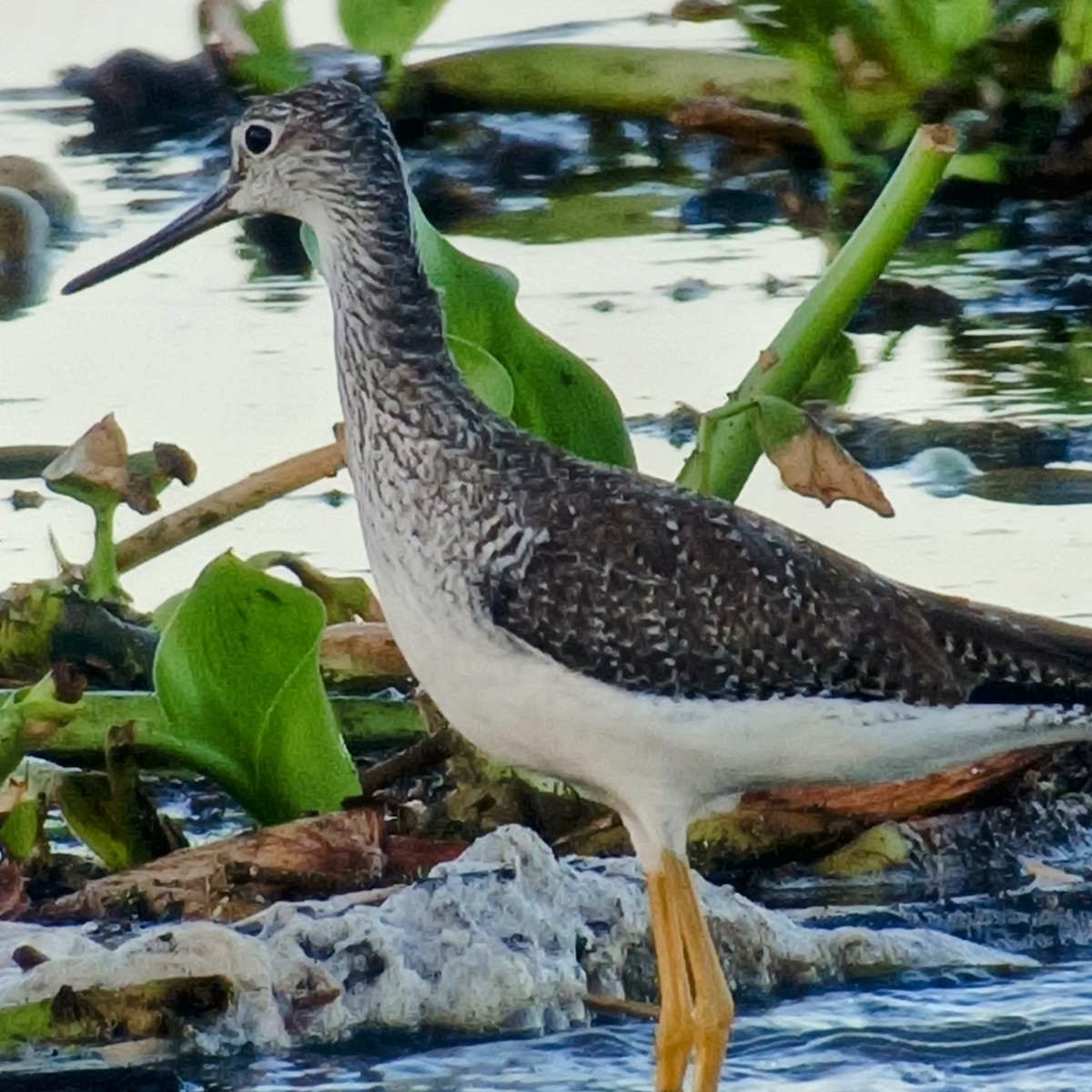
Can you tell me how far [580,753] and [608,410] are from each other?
4.99ft

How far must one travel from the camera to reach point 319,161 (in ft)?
17.2

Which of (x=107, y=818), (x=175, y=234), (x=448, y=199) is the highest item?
(x=175, y=234)

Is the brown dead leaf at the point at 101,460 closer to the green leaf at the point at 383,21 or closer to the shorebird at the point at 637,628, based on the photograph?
the shorebird at the point at 637,628

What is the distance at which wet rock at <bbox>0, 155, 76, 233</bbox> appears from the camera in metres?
10.2

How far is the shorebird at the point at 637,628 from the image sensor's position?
4859mm

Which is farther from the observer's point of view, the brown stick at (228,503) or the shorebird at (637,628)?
the brown stick at (228,503)

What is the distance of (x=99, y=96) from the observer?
11.8 metres

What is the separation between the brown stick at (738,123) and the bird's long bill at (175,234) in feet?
13.4

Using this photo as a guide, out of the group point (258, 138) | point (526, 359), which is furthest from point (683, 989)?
point (258, 138)

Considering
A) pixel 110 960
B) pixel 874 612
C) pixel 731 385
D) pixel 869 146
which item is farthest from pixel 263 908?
pixel 869 146

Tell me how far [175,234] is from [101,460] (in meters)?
0.77

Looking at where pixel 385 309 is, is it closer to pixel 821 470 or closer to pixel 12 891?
pixel 821 470

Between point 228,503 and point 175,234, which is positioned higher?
point 175,234

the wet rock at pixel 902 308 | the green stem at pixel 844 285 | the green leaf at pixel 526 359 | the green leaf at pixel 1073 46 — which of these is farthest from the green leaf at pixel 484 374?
the green leaf at pixel 1073 46
